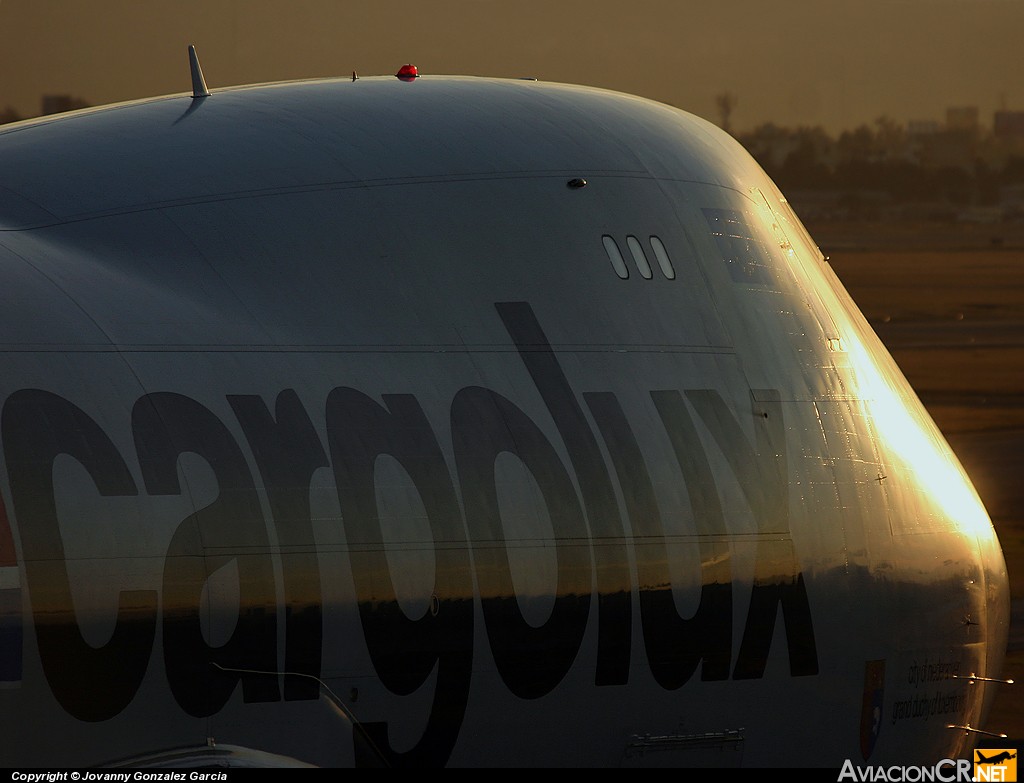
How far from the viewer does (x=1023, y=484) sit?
59.2 metres

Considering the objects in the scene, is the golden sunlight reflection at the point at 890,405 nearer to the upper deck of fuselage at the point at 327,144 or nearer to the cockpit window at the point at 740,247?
the cockpit window at the point at 740,247

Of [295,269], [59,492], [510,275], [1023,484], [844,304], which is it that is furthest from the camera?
[1023,484]

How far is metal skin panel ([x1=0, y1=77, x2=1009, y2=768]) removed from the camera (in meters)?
9.45

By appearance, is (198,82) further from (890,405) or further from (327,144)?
(890,405)

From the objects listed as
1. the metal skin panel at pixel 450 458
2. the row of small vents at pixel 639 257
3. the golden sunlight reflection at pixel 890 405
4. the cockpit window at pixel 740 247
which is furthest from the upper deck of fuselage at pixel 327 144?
the golden sunlight reflection at pixel 890 405

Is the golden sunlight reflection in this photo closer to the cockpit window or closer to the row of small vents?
the cockpit window

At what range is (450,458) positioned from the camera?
429 inches

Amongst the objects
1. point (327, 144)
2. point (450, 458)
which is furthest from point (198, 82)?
point (450, 458)

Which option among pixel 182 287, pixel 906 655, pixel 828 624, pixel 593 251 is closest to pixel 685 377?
pixel 593 251

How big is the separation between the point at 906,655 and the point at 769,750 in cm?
170

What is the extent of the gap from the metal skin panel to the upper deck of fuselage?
0.03 m

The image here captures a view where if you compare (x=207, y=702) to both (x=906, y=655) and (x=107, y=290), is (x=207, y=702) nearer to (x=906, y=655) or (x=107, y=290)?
(x=107, y=290)

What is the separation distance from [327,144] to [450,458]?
2.74 m

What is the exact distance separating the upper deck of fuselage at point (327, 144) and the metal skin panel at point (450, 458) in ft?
0.11
